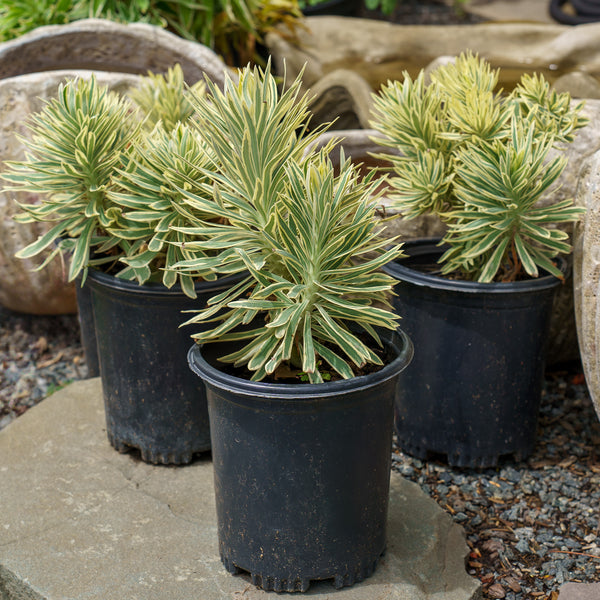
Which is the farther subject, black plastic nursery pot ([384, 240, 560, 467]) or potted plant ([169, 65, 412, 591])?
black plastic nursery pot ([384, 240, 560, 467])

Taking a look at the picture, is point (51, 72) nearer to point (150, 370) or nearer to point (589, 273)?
point (150, 370)

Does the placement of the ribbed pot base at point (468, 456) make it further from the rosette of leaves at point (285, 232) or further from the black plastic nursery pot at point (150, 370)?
the rosette of leaves at point (285, 232)

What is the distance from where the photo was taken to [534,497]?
8.89ft

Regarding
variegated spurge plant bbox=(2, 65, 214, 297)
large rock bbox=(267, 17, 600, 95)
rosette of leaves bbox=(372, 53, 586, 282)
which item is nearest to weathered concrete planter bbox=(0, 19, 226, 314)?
variegated spurge plant bbox=(2, 65, 214, 297)

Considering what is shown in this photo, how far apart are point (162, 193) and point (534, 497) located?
167 cm

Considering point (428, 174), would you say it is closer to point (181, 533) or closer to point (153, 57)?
point (181, 533)

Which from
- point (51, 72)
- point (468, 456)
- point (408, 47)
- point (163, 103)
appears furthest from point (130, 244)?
point (408, 47)

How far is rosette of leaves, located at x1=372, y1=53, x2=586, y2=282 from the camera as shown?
8.30 ft

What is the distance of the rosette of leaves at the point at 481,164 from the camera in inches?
99.6

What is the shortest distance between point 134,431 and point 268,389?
1.01 metres

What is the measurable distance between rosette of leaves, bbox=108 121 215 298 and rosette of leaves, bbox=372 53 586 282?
0.72 m

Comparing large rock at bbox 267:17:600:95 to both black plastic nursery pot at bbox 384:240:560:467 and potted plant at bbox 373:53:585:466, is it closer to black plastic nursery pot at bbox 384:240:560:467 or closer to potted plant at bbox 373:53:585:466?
potted plant at bbox 373:53:585:466

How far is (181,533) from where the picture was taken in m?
2.38

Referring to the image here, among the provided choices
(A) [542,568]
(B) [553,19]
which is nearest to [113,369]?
(A) [542,568]
